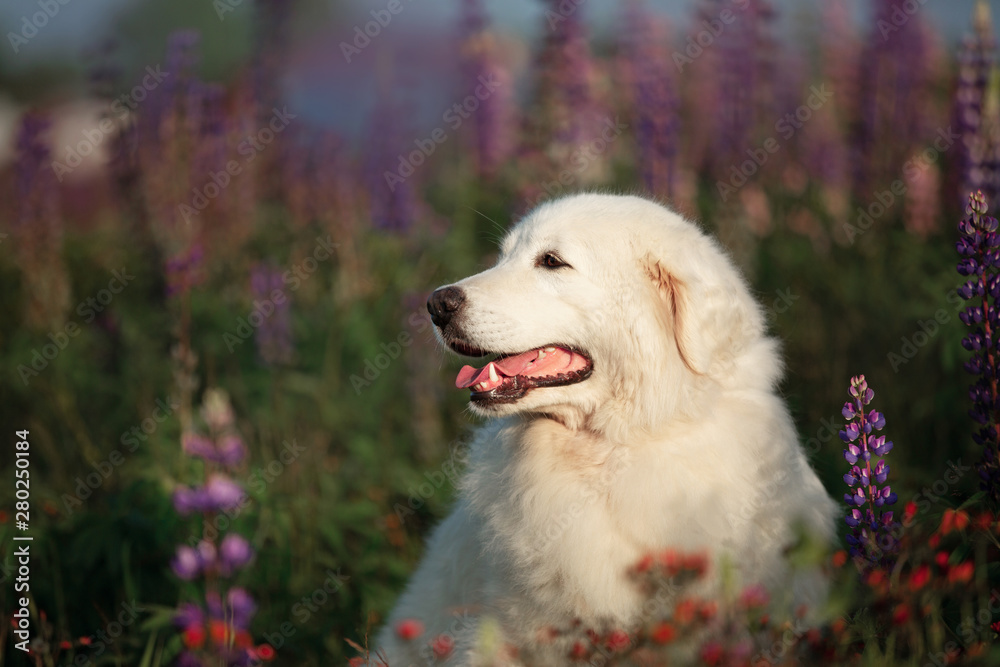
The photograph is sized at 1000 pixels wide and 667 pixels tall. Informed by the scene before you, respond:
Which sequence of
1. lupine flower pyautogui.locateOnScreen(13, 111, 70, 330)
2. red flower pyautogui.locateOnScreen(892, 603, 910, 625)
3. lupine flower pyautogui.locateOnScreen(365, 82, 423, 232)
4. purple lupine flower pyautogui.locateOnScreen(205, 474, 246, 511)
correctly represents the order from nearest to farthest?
red flower pyautogui.locateOnScreen(892, 603, 910, 625), purple lupine flower pyautogui.locateOnScreen(205, 474, 246, 511), lupine flower pyautogui.locateOnScreen(13, 111, 70, 330), lupine flower pyautogui.locateOnScreen(365, 82, 423, 232)

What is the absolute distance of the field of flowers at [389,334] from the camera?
7.54 ft

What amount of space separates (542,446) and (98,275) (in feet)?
19.5

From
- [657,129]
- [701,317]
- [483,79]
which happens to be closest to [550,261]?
[701,317]

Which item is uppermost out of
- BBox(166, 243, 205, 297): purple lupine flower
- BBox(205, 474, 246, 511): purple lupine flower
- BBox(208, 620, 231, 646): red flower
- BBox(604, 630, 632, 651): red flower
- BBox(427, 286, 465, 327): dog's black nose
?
BBox(427, 286, 465, 327): dog's black nose

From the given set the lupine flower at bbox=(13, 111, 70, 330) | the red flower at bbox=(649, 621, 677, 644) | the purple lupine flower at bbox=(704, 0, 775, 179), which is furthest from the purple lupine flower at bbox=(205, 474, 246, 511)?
the purple lupine flower at bbox=(704, 0, 775, 179)

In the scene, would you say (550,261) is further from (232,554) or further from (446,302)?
(232,554)

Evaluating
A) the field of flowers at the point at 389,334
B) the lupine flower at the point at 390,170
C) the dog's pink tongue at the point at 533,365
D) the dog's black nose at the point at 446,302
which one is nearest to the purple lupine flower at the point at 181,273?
the field of flowers at the point at 389,334

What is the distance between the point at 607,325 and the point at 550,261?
31cm

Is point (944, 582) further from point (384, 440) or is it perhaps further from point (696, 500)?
point (384, 440)

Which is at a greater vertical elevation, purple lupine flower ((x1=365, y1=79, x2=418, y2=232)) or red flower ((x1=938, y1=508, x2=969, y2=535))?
red flower ((x1=938, y1=508, x2=969, y2=535))

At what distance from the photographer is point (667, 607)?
2398 millimetres

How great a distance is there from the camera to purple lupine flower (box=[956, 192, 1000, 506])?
8.25 feet

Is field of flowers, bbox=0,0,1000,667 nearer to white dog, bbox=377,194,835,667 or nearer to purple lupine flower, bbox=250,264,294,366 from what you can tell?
purple lupine flower, bbox=250,264,294,366

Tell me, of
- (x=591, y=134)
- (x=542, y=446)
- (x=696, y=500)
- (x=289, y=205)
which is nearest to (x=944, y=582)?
(x=696, y=500)
